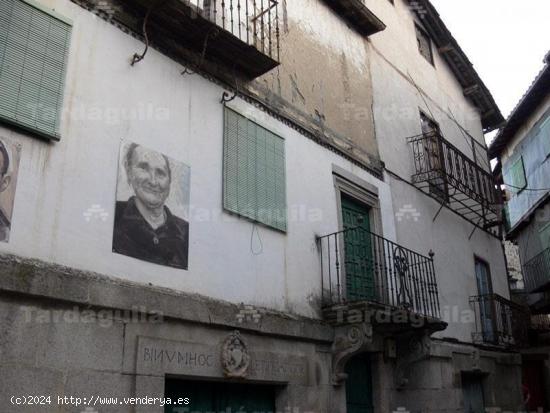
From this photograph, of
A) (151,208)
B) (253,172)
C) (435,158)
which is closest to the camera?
(151,208)

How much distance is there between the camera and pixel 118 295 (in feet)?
19.2

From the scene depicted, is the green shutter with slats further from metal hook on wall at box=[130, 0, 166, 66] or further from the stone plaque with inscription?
metal hook on wall at box=[130, 0, 166, 66]

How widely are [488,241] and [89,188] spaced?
12161 mm

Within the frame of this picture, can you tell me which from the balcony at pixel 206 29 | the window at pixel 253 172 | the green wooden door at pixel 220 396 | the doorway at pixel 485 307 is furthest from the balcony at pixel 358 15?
the green wooden door at pixel 220 396

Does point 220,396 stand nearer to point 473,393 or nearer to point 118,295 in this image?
point 118,295

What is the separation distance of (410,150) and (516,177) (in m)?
10.3

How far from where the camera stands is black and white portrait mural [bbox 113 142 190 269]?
6.31m

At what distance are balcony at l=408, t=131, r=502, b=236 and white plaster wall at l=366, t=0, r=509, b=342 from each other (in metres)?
0.24

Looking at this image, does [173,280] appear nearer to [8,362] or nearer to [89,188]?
[89,188]

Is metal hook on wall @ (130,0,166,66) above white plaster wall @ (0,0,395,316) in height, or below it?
above

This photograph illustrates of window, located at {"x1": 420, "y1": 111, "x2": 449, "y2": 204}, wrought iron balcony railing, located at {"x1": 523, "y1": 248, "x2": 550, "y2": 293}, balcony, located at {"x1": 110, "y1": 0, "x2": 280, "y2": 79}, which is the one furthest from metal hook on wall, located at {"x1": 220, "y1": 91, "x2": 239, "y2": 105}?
wrought iron balcony railing, located at {"x1": 523, "y1": 248, "x2": 550, "y2": 293}

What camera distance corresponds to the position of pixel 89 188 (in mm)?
6039

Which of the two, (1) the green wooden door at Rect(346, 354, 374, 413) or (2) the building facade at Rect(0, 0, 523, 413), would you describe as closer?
(2) the building facade at Rect(0, 0, 523, 413)

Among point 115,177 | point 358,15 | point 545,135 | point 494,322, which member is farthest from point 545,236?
point 115,177
